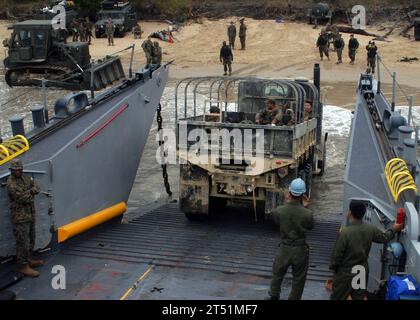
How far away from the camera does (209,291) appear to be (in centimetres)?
691

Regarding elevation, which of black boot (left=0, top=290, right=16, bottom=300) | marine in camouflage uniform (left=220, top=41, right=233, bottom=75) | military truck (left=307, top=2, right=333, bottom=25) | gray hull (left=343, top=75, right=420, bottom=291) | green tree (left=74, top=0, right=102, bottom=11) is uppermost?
green tree (left=74, top=0, right=102, bottom=11)

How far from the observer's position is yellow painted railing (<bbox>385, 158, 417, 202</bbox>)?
21.4ft

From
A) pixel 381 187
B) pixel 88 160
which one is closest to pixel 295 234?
pixel 381 187

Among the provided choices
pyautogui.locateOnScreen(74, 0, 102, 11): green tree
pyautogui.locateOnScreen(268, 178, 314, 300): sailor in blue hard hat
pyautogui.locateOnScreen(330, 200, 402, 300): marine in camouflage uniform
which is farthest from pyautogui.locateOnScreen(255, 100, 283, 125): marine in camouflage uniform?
pyautogui.locateOnScreen(74, 0, 102, 11): green tree

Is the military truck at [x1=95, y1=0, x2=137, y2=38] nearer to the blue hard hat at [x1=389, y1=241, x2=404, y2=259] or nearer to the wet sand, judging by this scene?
the wet sand

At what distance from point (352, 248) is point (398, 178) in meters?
1.43

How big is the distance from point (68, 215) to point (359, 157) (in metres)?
3.73

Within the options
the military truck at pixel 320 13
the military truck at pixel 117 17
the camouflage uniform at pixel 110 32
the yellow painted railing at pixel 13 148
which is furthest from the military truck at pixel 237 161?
the military truck at pixel 117 17

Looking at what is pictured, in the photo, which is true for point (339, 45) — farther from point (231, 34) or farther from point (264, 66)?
point (231, 34)

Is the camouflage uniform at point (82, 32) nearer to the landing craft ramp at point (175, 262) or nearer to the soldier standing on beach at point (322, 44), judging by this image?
the soldier standing on beach at point (322, 44)

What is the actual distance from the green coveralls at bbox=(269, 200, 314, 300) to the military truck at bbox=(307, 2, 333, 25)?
28.4m

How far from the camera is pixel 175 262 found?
25.6 ft

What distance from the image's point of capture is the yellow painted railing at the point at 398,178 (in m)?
6.52
